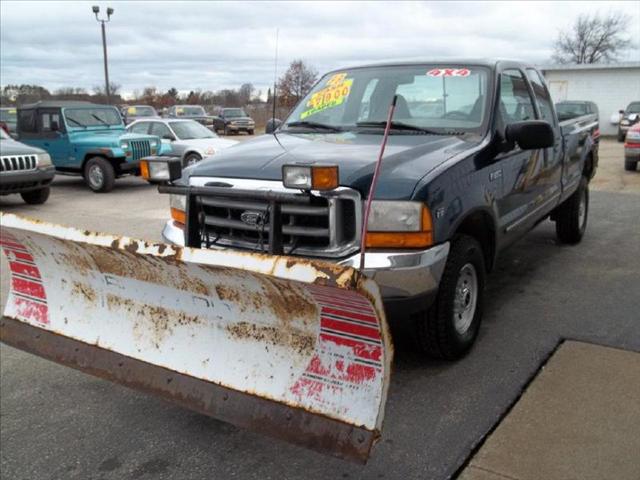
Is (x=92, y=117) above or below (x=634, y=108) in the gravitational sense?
below

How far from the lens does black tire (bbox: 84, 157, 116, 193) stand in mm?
12734

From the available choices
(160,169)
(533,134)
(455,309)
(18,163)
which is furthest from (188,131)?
(455,309)

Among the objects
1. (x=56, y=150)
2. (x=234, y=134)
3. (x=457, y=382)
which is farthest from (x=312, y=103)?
(x=234, y=134)

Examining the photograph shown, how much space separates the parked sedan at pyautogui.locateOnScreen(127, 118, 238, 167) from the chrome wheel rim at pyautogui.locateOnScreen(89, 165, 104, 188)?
5.45 feet

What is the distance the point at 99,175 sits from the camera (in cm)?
1284

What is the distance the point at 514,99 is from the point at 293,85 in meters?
1.97

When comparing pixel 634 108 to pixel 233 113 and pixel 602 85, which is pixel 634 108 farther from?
pixel 233 113

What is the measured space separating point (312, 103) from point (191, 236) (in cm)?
197

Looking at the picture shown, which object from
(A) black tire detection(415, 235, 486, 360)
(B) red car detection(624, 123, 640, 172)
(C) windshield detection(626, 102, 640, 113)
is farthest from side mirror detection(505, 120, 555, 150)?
(C) windshield detection(626, 102, 640, 113)

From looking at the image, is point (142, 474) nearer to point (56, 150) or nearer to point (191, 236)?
point (191, 236)

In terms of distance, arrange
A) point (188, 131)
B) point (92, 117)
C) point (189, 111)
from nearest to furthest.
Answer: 1. point (92, 117)
2. point (188, 131)
3. point (189, 111)

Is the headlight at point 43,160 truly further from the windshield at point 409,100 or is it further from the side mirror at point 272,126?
the windshield at point 409,100

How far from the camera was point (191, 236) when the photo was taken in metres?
3.51

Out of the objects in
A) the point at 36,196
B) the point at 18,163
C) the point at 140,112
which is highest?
the point at 140,112
